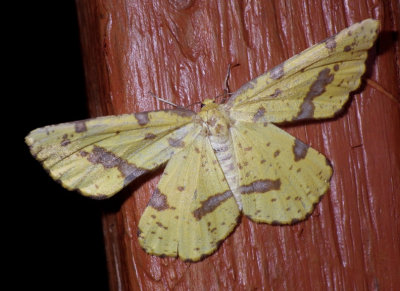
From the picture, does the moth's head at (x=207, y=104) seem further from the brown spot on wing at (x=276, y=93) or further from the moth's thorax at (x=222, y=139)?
the brown spot on wing at (x=276, y=93)

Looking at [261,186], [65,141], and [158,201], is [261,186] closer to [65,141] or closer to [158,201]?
[158,201]

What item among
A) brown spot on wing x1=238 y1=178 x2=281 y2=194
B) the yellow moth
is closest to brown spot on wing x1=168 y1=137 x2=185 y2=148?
the yellow moth

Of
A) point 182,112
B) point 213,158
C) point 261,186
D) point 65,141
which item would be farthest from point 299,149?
point 65,141

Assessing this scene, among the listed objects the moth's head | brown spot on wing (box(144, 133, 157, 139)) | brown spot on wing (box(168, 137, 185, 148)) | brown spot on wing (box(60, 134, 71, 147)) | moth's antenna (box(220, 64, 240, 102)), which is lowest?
brown spot on wing (box(168, 137, 185, 148))

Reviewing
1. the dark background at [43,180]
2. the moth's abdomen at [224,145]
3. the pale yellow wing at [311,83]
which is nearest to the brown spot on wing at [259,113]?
the pale yellow wing at [311,83]

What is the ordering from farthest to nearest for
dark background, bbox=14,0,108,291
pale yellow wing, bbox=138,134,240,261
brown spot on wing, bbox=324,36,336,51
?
dark background, bbox=14,0,108,291 → pale yellow wing, bbox=138,134,240,261 → brown spot on wing, bbox=324,36,336,51

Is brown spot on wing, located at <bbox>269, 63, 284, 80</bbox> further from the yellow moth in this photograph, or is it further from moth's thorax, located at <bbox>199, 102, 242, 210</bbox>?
moth's thorax, located at <bbox>199, 102, 242, 210</bbox>
